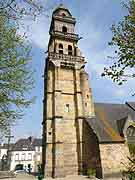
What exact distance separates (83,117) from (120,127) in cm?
493

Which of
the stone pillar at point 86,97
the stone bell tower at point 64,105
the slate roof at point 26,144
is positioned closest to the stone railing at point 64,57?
the stone bell tower at point 64,105

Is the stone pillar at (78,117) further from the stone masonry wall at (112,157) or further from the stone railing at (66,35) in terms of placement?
the stone railing at (66,35)

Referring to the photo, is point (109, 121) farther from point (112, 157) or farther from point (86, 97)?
point (112, 157)

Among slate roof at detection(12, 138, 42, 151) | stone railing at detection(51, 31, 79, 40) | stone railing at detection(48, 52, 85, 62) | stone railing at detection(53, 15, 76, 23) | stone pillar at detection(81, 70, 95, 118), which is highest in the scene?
stone railing at detection(53, 15, 76, 23)

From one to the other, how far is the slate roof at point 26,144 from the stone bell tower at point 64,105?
1333 inches

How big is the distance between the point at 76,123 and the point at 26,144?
37.2 meters

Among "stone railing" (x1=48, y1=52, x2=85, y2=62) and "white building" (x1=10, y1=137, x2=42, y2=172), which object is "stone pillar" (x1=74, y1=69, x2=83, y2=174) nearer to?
"stone railing" (x1=48, y1=52, x2=85, y2=62)

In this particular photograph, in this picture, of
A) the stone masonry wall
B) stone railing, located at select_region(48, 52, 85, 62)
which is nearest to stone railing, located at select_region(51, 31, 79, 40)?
stone railing, located at select_region(48, 52, 85, 62)

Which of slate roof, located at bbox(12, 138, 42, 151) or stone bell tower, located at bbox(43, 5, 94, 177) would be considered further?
slate roof, located at bbox(12, 138, 42, 151)

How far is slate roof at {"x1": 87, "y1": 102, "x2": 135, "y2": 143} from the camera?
24.3 m

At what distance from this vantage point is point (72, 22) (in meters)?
35.5

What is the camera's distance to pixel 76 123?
27.0m

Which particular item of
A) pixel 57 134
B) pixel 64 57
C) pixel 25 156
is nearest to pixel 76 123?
pixel 57 134

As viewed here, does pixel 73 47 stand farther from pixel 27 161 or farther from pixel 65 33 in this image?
pixel 27 161
